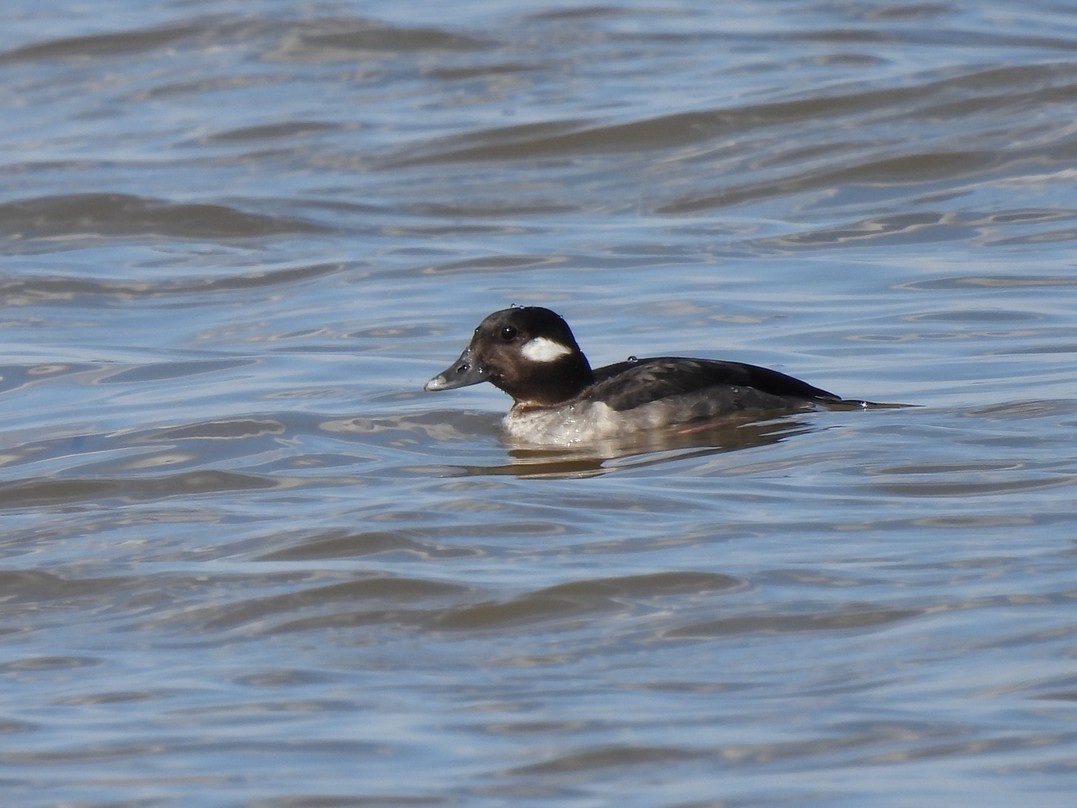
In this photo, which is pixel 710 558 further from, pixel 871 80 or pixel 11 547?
pixel 871 80

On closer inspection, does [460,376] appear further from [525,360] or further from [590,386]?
[590,386]

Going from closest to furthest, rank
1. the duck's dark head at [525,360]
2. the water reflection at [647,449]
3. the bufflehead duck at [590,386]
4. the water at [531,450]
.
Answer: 1. the water at [531,450]
2. the water reflection at [647,449]
3. the bufflehead duck at [590,386]
4. the duck's dark head at [525,360]

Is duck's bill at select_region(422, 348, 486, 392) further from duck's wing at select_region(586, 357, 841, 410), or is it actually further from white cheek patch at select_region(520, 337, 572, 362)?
duck's wing at select_region(586, 357, 841, 410)

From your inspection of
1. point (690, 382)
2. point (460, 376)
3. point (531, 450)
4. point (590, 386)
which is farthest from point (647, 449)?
point (460, 376)

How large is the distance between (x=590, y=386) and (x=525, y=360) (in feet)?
1.16

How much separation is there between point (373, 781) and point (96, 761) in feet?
2.54

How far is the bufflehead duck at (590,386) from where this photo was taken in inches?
390

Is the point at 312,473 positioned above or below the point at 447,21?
below

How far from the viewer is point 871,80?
64.8 ft

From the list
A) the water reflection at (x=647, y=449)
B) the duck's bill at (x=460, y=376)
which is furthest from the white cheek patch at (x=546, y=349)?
the water reflection at (x=647, y=449)

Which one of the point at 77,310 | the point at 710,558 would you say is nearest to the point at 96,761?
the point at 710,558

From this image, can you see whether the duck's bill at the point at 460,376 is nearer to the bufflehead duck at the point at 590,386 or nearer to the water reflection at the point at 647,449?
the bufflehead duck at the point at 590,386

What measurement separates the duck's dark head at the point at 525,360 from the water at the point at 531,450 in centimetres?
28

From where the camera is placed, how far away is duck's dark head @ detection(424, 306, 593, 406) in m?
10.4
